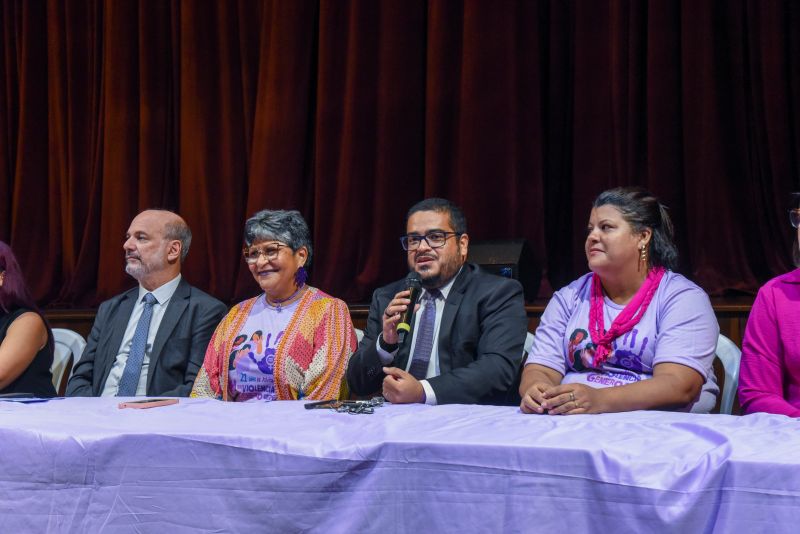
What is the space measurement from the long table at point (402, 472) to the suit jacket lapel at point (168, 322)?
1.19 m

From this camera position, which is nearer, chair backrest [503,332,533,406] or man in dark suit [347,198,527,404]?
man in dark suit [347,198,527,404]

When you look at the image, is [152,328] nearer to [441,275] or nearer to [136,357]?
[136,357]

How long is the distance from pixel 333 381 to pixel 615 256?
93cm

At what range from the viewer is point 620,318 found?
209 centimetres

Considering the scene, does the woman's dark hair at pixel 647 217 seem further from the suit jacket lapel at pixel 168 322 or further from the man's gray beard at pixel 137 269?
the man's gray beard at pixel 137 269

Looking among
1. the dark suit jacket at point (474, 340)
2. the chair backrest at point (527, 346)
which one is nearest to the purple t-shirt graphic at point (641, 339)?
the dark suit jacket at point (474, 340)

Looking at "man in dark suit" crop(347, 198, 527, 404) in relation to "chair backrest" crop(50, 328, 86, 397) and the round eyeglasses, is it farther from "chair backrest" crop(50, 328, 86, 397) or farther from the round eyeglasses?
"chair backrest" crop(50, 328, 86, 397)

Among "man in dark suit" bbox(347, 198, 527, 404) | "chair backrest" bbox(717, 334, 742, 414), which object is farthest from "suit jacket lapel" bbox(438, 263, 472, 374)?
"chair backrest" bbox(717, 334, 742, 414)

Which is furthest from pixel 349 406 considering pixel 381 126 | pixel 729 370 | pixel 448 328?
pixel 381 126

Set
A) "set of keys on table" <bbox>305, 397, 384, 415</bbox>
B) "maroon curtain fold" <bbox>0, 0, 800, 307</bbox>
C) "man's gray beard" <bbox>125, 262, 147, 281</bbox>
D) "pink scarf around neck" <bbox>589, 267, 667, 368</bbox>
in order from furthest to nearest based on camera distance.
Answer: "maroon curtain fold" <bbox>0, 0, 800, 307</bbox> < "man's gray beard" <bbox>125, 262, 147, 281</bbox> < "pink scarf around neck" <bbox>589, 267, 667, 368</bbox> < "set of keys on table" <bbox>305, 397, 384, 415</bbox>

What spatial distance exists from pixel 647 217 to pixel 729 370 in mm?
461

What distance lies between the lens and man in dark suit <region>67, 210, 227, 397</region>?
2816mm

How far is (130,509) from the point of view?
1.41 meters

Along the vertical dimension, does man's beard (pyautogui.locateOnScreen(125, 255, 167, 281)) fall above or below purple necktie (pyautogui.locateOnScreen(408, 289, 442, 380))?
above
